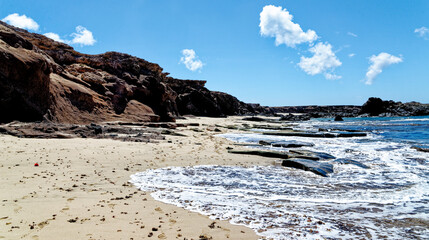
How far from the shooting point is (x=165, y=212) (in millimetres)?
4031

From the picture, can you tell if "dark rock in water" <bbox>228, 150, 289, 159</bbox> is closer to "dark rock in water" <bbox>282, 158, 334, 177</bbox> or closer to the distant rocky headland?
"dark rock in water" <bbox>282, 158, 334, 177</bbox>

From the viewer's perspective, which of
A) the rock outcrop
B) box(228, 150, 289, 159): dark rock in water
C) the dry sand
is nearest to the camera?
the dry sand

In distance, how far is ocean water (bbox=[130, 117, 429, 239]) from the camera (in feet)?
12.1

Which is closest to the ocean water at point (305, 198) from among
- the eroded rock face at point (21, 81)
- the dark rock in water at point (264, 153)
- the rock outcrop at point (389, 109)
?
the dark rock in water at point (264, 153)

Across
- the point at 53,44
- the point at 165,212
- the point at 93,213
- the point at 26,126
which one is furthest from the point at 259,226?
the point at 53,44

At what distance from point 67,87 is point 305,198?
18.3 meters

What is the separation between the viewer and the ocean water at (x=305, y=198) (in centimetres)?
368

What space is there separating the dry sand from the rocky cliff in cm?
609

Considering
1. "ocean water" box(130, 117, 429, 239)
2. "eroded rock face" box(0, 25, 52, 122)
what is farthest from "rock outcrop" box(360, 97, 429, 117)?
"eroded rock face" box(0, 25, 52, 122)

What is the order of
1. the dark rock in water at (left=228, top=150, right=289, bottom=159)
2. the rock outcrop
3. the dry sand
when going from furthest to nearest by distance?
1. the rock outcrop
2. the dark rock in water at (left=228, top=150, right=289, bottom=159)
3. the dry sand

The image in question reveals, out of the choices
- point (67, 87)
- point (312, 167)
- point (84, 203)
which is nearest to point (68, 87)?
point (67, 87)

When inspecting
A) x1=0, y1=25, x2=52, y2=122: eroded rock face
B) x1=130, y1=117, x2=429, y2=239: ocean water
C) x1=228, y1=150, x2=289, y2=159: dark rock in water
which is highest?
x1=0, y1=25, x2=52, y2=122: eroded rock face

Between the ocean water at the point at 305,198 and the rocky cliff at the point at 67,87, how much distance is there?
10.7 metres

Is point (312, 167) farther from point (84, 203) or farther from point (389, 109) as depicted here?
point (389, 109)
